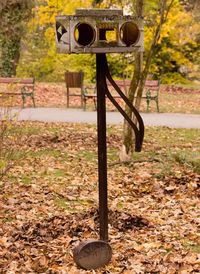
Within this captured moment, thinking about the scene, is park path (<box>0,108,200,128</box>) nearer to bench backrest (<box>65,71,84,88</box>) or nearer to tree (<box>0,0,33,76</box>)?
bench backrest (<box>65,71,84,88</box>)

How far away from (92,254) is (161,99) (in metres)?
15.9

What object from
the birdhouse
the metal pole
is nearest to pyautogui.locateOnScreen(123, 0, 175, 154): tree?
the metal pole

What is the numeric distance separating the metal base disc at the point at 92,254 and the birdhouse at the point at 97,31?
1765 mm

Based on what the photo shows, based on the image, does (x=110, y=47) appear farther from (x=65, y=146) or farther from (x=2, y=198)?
(x=65, y=146)

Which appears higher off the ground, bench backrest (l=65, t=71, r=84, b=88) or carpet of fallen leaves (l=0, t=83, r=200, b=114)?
bench backrest (l=65, t=71, r=84, b=88)

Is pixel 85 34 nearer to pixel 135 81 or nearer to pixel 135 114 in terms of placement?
pixel 135 114

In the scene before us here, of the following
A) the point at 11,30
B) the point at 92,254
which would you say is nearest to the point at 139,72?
the point at 92,254

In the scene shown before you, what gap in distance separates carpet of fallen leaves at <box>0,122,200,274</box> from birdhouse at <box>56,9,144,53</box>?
1.99 metres

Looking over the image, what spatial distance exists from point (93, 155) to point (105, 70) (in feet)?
18.6

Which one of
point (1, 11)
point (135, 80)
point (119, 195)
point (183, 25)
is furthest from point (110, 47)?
point (183, 25)

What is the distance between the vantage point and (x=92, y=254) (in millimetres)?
4977

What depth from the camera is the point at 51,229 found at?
589 centimetres

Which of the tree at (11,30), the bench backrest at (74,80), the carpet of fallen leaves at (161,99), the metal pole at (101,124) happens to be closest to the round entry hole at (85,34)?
the metal pole at (101,124)

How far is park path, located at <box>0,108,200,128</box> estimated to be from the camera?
15.1 meters
